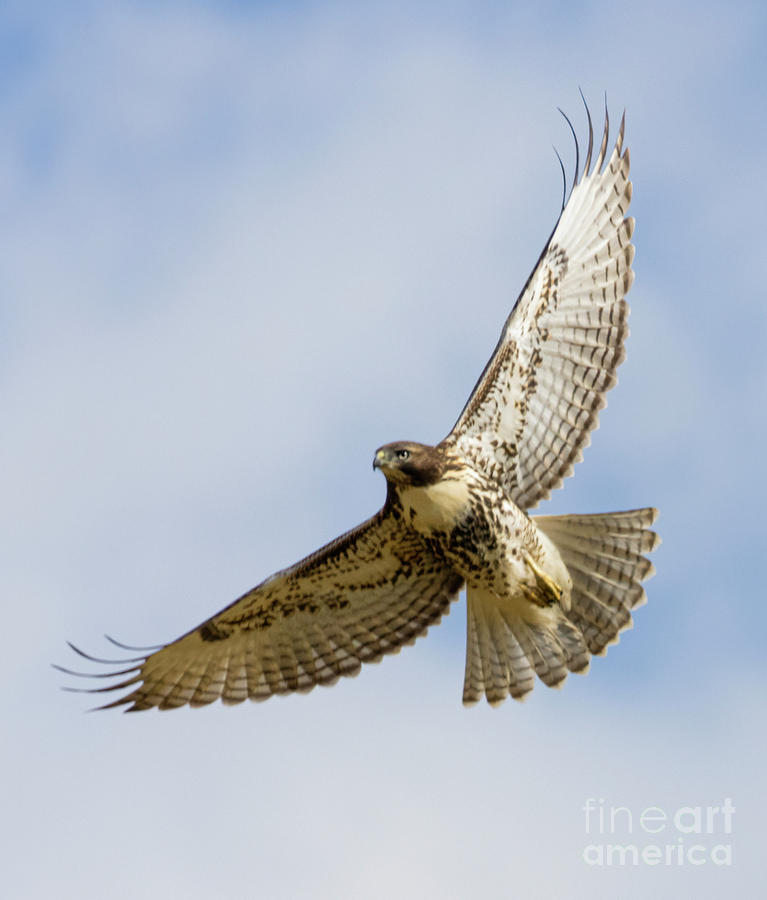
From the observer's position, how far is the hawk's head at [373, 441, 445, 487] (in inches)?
436

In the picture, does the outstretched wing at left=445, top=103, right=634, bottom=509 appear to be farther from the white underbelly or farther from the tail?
the white underbelly

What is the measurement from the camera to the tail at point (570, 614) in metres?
12.1

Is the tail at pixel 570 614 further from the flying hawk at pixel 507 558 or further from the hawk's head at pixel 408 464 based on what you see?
the hawk's head at pixel 408 464

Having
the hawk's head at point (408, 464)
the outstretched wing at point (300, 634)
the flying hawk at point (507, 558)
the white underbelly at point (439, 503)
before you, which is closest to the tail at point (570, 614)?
the flying hawk at point (507, 558)

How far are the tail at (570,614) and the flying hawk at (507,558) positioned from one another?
0.01m

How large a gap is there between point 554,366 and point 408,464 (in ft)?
5.79

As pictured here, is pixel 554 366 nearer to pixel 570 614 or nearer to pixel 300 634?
pixel 570 614

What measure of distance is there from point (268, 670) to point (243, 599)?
767mm

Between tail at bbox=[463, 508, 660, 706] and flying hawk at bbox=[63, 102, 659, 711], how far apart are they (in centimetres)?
1

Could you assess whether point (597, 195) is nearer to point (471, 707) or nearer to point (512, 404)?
point (512, 404)

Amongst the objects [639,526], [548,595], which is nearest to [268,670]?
[548,595]

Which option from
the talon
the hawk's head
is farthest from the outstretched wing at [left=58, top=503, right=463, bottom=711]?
the hawk's head

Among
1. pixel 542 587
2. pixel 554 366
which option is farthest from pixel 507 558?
pixel 554 366

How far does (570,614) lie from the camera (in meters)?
12.2
